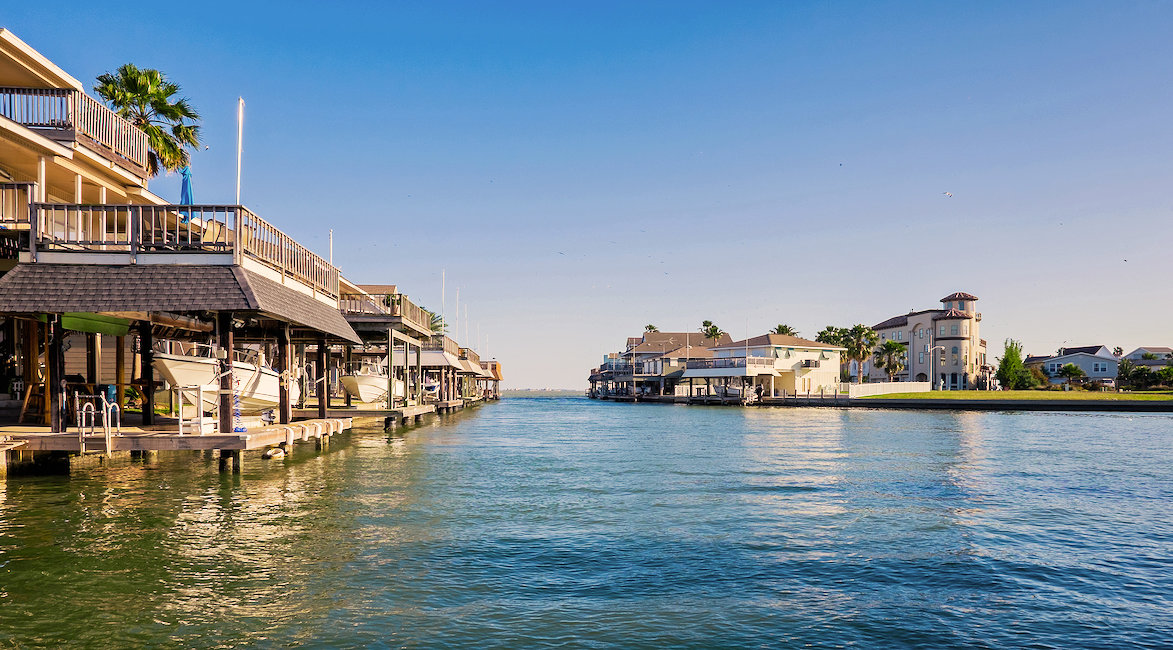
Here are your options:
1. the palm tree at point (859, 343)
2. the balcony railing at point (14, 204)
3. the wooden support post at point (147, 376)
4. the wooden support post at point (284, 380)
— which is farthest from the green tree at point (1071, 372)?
the balcony railing at point (14, 204)

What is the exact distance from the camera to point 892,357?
113 meters

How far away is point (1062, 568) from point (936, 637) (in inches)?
181

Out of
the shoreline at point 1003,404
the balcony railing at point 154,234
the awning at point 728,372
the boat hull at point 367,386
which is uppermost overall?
the balcony railing at point 154,234

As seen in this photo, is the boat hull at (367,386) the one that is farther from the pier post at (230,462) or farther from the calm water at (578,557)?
the pier post at (230,462)

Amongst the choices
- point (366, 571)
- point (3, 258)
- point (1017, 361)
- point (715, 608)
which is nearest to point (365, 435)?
point (3, 258)

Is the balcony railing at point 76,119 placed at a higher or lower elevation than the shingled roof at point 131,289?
higher

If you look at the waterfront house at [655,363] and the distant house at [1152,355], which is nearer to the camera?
the waterfront house at [655,363]

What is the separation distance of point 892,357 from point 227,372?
109m

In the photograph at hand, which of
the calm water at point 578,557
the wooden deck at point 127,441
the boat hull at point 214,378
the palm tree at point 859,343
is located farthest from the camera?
the palm tree at point 859,343

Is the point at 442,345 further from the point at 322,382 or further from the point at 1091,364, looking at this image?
the point at 1091,364

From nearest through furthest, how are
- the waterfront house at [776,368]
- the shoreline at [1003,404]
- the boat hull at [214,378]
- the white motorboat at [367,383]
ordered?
1. the boat hull at [214,378]
2. the white motorboat at [367,383]
3. the shoreline at [1003,404]
4. the waterfront house at [776,368]

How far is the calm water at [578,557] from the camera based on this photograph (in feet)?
28.0

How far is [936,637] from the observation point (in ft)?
27.7

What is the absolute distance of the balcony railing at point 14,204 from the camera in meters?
18.4
